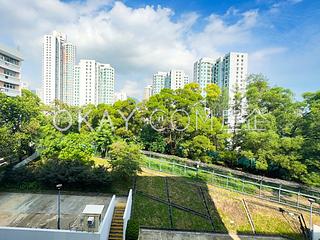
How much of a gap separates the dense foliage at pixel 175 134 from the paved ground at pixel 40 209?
1.14 meters

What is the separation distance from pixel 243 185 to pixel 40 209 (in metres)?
11.3

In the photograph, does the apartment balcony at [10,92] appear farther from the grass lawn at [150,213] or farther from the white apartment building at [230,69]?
the white apartment building at [230,69]

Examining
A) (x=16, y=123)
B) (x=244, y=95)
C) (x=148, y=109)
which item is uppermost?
(x=244, y=95)

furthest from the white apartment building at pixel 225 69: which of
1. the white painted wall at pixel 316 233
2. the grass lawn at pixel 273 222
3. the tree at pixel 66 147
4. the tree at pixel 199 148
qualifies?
the white painted wall at pixel 316 233

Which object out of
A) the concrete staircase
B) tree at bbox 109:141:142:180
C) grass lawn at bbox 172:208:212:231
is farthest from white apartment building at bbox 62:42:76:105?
grass lawn at bbox 172:208:212:231

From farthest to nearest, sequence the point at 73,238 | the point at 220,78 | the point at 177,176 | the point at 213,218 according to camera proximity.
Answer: the point at 220,78 → the point at 177,176 → the point at 213,218 → the point at 73,238

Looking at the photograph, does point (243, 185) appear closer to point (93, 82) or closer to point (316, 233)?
point (316, 233)

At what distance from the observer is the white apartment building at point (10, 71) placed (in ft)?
72.6

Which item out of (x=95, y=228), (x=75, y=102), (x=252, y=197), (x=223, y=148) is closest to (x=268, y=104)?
(x=223, y=148)

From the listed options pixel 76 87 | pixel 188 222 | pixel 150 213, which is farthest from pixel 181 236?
pixel 76 87

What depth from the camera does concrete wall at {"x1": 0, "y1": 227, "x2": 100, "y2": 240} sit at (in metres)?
7.06

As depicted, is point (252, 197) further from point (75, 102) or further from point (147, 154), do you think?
point (75, 102)

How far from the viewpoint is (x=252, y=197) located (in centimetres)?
1321

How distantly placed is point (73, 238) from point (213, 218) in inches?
277
